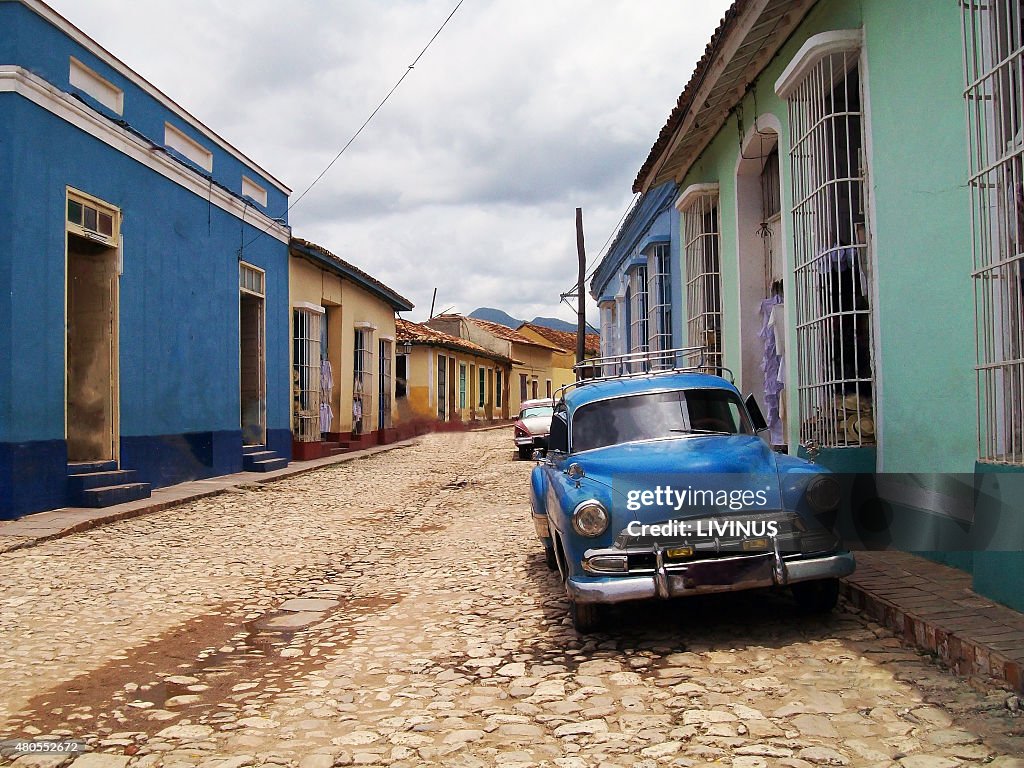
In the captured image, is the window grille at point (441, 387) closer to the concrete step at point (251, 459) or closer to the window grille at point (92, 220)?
the concrete step at point (251, 459)

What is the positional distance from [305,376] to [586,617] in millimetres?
13487

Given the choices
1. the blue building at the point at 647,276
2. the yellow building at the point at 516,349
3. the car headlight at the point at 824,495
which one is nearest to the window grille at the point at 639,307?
the blue building at the point at 647,276

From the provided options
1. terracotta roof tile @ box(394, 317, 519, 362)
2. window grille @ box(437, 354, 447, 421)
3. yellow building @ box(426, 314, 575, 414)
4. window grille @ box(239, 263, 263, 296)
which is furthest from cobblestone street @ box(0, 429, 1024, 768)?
yellow building @ box(426, 314, 575, 414)

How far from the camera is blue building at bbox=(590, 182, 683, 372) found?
1301 cm

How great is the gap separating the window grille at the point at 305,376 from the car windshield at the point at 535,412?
13.5 ft

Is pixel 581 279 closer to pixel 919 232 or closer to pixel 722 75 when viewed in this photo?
pixel 722 75

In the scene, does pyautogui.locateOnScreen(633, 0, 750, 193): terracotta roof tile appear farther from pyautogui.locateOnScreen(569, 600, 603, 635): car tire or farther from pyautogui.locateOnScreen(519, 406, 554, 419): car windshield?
pyautogui.locateOnScreen(519, 406, 554, 419): car windshield

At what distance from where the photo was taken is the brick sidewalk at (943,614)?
3557 millimetres

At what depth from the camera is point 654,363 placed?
48.3 feet

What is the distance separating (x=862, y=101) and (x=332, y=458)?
13322 millimetres

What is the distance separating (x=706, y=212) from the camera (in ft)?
36.1

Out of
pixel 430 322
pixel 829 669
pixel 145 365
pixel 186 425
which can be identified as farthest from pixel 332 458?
pixel 430 322

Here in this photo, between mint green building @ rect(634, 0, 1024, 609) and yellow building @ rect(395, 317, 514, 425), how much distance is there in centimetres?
1951

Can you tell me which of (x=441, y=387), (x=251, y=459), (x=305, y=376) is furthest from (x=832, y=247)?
(x=441, y=387)
